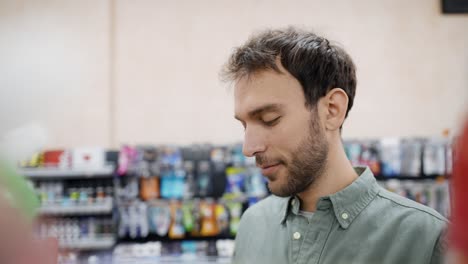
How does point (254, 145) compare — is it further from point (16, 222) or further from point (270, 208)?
point (16, 222)

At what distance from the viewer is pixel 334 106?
123cm

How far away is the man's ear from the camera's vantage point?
1.22 meters

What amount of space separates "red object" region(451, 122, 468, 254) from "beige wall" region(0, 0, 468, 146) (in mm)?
4965

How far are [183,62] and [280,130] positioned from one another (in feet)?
13.9

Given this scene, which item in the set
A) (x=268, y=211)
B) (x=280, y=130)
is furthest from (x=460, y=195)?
(x=268, y=211)

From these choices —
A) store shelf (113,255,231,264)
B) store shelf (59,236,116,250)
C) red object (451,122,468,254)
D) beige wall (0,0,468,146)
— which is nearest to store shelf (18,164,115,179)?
store shelf (59,236,116,250)

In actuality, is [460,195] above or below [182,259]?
above

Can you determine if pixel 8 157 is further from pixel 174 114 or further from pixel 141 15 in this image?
pixel 141 15

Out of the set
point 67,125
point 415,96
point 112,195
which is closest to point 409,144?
point 415,96

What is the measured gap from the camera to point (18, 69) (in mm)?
4996

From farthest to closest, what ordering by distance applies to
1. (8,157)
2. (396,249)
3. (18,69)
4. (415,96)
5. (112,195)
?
(415,96), (18,69), (112,195), (396,249), (8,157)

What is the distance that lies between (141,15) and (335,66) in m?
4.45

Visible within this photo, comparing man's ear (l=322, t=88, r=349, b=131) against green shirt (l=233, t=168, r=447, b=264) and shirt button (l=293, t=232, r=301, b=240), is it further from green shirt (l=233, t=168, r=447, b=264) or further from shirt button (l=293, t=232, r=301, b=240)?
shirt button (l=293, t=232, r=301, b=240)

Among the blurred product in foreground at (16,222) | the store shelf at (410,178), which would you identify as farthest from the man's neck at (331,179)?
the store shelf at (410,178)
